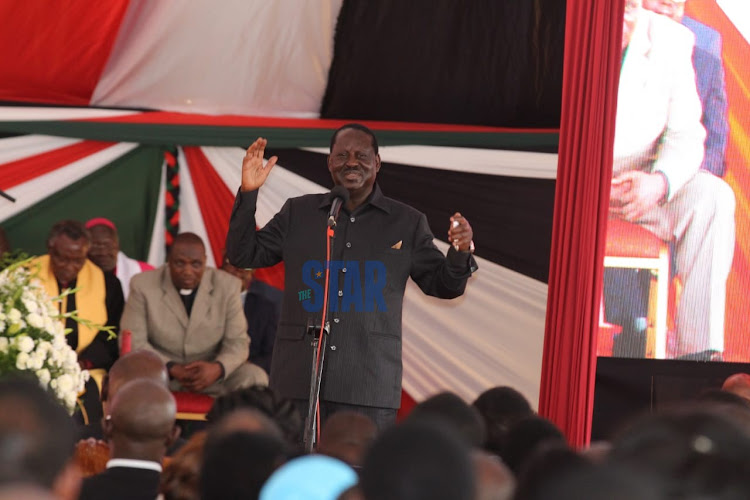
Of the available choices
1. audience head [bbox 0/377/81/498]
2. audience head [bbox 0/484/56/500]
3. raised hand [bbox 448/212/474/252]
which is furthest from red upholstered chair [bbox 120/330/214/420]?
audience head [bbox 0/484/56/500]

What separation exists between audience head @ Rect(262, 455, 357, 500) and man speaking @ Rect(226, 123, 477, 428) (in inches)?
67.1

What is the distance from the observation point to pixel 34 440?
159 cm

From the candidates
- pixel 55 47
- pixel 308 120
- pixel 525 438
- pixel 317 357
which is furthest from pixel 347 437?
pixel 55 47

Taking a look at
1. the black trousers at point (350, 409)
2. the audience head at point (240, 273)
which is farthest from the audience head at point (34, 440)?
the audience head at point (240, 273)

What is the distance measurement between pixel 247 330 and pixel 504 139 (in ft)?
6.00

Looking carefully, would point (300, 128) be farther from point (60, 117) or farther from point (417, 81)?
point (60, 117)

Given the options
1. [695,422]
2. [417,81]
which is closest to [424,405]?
[695,422]

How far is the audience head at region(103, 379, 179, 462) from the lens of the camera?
2.44 metres

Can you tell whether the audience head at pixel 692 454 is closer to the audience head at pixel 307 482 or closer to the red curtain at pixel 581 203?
the audience head at pixel 307 482

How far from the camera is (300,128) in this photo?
668 centimetres

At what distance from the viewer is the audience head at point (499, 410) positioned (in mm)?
2605

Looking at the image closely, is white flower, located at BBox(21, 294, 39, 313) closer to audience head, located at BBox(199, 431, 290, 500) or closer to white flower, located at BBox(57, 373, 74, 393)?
white flower, located at BBox(57, 373, 74, 393)

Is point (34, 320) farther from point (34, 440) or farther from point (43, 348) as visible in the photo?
point (34, 440)

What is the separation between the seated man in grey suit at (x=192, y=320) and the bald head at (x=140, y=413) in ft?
9.74
